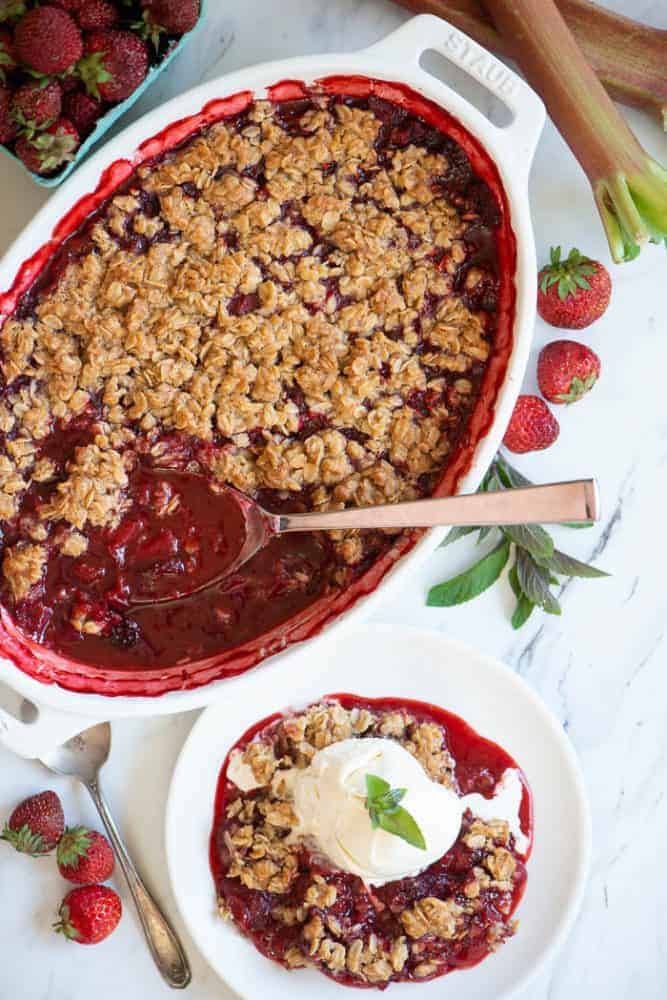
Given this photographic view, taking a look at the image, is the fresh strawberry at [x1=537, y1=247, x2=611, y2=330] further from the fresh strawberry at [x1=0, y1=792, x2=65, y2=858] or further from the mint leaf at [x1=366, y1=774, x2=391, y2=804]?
the fresh strawberry at [x1=0, y1=792, x2=65, y2=858]

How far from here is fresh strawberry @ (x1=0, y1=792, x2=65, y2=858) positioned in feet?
6.25

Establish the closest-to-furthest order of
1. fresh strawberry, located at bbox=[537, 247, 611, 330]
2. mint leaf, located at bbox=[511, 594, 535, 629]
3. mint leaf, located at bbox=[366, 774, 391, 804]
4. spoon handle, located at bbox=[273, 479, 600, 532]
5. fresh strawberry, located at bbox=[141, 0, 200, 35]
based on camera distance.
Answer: spoon handle, located at bbox=[273, 479, 600, 532]
fresh strawberry, located at bbox=[141, 0, 200, 35]
mint leaf, located at bbox=[366, 774, 391, 804]
fresh strawberry, located at bbox=[537, 247, 611, 330]
mint leaf, located at bbox=[511, 594, 535, 629]

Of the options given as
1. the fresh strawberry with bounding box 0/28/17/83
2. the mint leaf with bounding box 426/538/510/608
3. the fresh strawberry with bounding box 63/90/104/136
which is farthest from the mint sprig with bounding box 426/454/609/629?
the fresh strawberry with bounding box 0/28/17/83

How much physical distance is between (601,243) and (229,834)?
1278mm

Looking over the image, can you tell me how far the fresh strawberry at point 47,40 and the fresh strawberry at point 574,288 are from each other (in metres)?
0.86

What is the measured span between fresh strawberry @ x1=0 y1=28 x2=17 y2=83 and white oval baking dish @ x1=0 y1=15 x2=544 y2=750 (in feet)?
0.63

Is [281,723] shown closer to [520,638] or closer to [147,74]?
[520,638]

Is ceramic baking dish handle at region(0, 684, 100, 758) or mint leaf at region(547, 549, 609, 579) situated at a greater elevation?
mint leaf at region(547, 549, 609, 579)

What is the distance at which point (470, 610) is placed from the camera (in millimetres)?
1972

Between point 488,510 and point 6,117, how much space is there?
961 millimetres

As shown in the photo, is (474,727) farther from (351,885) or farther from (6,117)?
(6,117)

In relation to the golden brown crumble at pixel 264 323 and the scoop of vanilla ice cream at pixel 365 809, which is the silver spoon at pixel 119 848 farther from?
the golden brown crumble at pixel 264 323

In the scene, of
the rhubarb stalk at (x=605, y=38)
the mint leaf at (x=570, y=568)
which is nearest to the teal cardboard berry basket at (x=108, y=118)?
the rhubarb stalk at (x=605, y=38)

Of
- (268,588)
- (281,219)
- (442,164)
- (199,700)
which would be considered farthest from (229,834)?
(442,164)
